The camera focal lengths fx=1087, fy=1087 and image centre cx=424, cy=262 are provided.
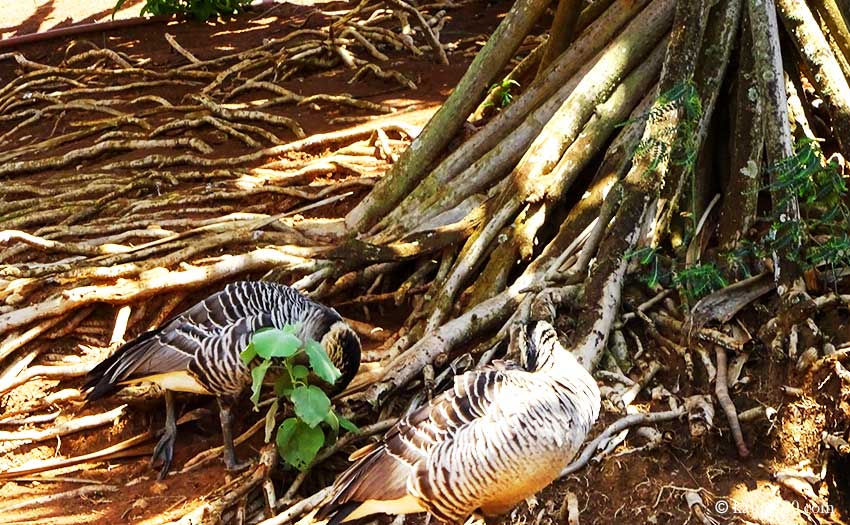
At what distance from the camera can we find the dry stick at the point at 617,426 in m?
4.91

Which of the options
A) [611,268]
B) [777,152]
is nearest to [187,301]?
[611,268]

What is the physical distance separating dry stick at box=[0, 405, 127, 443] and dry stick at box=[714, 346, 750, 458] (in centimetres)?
340

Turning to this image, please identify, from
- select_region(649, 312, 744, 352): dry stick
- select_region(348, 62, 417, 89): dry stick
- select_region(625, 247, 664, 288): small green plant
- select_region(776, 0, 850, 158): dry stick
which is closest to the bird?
select_region(625, 247, 664, 288): small green plant

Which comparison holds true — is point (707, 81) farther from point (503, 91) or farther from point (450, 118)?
point (503, 91)

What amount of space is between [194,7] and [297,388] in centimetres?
831

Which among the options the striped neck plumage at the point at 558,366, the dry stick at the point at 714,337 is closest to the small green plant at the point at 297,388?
the striped neck plumage at the point at 558,366

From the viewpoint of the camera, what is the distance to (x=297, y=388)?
5.28 meters

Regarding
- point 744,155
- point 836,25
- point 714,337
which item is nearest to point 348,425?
point 714,337

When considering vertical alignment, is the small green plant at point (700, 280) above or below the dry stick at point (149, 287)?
above

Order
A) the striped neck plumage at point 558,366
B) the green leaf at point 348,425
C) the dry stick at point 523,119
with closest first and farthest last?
the striped neck plumage at point 558,366, the green leaf at point 348,425, the dry stick at point 523,119

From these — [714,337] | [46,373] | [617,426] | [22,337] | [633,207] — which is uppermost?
[633,207]

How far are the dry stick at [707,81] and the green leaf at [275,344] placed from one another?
1.90 meters

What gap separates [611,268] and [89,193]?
4.84 meters

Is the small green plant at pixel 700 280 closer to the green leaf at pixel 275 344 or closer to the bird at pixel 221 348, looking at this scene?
the bird at pixel 221 348
